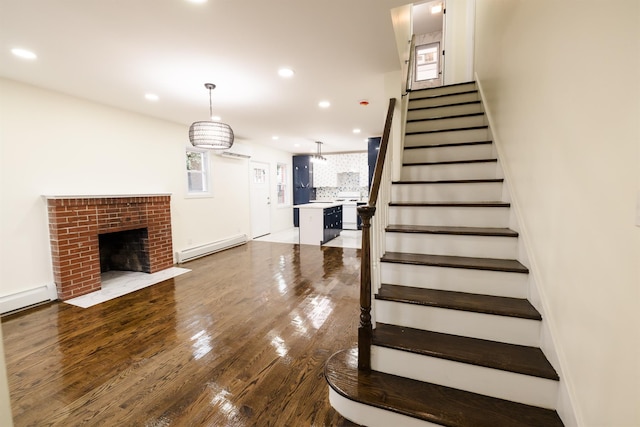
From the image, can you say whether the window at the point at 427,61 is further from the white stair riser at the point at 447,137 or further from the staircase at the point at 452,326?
the staircase at the point at 452,326

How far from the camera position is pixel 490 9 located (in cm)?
298

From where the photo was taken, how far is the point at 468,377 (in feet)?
4.71

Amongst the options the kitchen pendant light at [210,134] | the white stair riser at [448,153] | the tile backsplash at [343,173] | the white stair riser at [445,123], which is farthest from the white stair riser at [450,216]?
the tile backsplash at [343,173]

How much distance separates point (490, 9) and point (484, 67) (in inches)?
22.3

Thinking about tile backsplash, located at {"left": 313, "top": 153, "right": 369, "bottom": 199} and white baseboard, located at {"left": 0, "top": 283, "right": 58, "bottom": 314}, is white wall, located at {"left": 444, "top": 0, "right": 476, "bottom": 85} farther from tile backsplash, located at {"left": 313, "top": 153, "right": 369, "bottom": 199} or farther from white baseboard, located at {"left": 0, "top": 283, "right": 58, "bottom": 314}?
white baseboard, located at {"left": 0, "top": 283, "right": 58, "bottom": 314}

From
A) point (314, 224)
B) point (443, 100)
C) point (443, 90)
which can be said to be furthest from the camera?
point (314, 224)

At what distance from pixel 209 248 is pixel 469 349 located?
499 cm

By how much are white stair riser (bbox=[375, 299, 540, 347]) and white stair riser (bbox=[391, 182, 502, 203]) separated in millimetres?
1180

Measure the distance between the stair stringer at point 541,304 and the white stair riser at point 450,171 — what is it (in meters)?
0.12

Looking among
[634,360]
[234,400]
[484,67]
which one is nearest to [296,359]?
[234,400]

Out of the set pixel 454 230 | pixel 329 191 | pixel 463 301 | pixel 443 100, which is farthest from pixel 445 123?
pixel 329 191

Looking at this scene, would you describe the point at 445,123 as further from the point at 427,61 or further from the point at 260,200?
the point at 260,200

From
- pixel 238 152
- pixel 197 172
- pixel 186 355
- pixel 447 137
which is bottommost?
pixel 186 355

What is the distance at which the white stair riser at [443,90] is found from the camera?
149 inches
